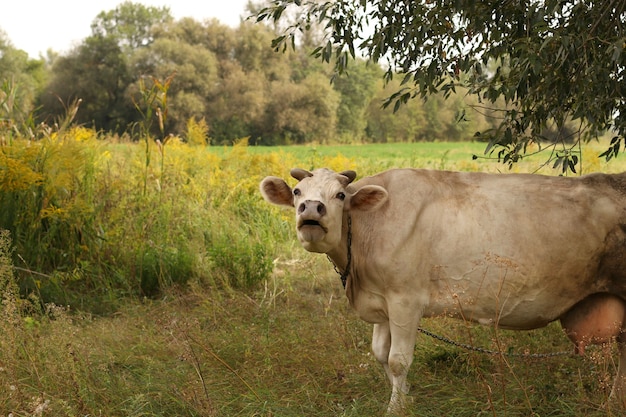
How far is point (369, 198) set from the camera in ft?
13.4

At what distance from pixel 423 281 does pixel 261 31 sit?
3478 cm

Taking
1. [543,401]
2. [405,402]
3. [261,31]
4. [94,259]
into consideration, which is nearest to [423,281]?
[405,402]

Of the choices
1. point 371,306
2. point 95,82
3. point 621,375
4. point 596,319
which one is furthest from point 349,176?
point 95,82

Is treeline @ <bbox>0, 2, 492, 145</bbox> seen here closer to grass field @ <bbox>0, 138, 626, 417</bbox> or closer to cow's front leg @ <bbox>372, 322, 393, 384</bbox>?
grass field @ <bbox>0, 138, 626, 417</bbox>

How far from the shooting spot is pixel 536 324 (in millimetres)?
4199

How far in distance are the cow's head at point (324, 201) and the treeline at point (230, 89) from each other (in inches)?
1006

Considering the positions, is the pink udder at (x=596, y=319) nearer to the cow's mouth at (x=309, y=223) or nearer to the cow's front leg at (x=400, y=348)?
the cow's front leg at (x=400, y=348)

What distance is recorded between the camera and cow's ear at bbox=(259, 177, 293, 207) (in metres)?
4.27

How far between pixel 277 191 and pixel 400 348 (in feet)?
4.02

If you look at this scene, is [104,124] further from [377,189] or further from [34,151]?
[377,189]

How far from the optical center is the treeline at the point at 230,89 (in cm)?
3356

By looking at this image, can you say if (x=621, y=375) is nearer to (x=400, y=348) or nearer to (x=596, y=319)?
(x=596, y=319)

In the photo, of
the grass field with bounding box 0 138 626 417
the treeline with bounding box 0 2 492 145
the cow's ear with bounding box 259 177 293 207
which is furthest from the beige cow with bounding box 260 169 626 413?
the treeline with bounding box 0 2 492 145

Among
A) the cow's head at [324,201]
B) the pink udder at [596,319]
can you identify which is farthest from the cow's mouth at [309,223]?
the pink udder at [596,319]
